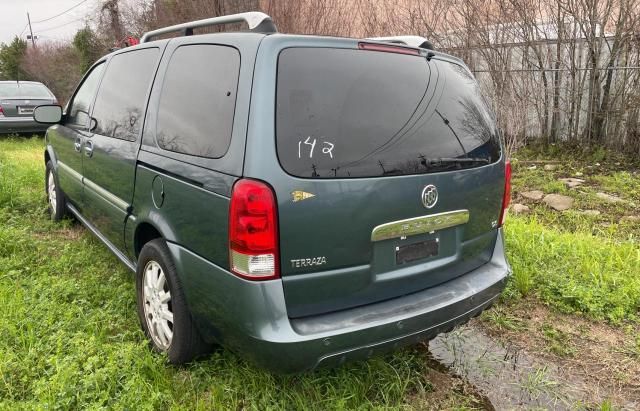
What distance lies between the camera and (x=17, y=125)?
10.9 metres

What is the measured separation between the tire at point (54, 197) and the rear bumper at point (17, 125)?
21.1 feet

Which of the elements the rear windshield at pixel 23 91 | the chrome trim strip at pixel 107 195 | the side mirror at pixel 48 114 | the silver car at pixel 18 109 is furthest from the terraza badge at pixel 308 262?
the rear windshield at pixel 23 91

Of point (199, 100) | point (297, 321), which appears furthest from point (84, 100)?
point (297, 321)

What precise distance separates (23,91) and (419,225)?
12.2 meters

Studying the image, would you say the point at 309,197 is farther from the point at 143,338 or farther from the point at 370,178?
the point at 143,338

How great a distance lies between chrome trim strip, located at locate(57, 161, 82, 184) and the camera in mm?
4018

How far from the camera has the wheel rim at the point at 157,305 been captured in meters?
2.66

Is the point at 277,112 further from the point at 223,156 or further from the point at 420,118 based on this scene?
the point at 420,118

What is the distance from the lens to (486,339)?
10.4 feet

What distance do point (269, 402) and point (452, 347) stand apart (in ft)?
4.20

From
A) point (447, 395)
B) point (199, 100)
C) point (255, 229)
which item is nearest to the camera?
point (255, 229)

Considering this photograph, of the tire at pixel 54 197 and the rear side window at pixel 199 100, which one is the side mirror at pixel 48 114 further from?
the rear side window at pixel 199 100

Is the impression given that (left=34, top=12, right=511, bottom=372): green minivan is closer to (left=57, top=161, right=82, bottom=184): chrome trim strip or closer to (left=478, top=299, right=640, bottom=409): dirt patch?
(left=478, top=299, right=640, bottom=409): dirt patch

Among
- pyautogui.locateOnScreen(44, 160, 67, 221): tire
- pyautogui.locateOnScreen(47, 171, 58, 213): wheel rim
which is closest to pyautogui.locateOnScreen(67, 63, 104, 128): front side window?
pyautogui.locateOnScreen(44, 160, 67, 221): tire
